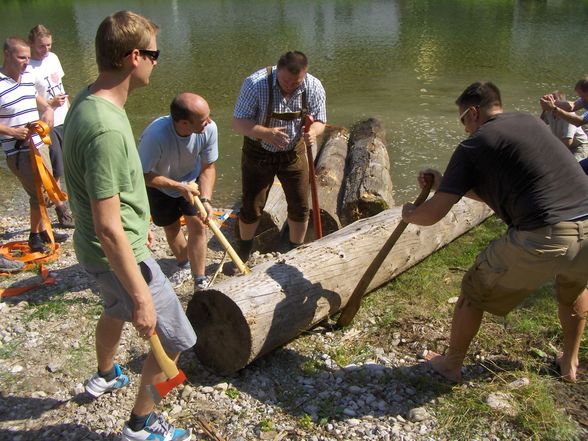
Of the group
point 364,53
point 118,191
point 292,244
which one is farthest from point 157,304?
point 364,53

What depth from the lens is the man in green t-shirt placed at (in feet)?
8.19

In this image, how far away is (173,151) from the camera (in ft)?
15.1

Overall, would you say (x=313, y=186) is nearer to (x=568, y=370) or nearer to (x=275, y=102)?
(x=275, y=102)

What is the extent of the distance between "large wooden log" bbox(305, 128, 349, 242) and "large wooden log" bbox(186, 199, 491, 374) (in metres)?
1.17

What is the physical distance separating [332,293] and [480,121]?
1814mm

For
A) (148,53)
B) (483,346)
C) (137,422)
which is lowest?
(483,346)

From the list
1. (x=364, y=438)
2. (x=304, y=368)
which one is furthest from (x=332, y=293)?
(x=364, y=438)

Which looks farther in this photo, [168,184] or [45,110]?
[45,110]

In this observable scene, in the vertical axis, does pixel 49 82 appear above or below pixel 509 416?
above

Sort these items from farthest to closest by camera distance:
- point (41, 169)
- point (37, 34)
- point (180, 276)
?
point (37, 34)
point (41, 169)
point (180, 276)

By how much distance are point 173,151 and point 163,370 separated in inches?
84.2

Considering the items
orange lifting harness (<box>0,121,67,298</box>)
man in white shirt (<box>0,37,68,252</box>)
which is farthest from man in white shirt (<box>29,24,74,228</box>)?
orange lifting harness (<box>0,121,67,298</box>)

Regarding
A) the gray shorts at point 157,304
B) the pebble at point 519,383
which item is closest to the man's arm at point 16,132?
the gray shorts at point 157,304

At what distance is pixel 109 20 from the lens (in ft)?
8.27
